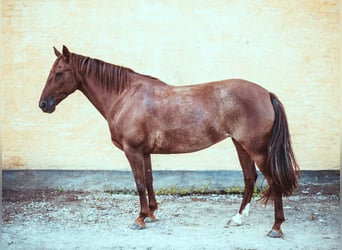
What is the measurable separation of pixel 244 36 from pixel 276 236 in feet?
10.7

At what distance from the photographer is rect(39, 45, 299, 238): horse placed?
15.2ft

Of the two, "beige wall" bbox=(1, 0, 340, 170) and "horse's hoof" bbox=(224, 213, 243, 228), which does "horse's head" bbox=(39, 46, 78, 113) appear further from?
"horse's hoof" bbox=(224, 213, 243, 228)

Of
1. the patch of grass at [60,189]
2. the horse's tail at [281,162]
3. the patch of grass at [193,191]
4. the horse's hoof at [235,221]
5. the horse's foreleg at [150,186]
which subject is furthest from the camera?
the patch of grass at [60,189]

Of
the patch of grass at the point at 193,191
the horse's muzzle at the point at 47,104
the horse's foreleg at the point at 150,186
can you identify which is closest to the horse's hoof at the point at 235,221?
the horse's foreleg at the point at 150,186

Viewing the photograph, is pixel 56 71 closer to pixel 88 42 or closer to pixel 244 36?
pixel 88 42

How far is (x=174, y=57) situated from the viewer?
6.95 m

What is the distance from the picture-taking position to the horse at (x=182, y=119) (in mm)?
4621

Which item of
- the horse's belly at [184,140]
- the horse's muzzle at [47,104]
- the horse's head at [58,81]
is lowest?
the horse's belly at [184,140]

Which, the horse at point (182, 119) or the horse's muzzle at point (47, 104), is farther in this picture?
the horse's muzzle at point (47, 104)

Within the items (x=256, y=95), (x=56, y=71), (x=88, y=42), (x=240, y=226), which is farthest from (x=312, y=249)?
(x=88, y=42)

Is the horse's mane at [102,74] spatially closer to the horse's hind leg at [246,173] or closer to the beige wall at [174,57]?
the horse's hind leg at [246,173]

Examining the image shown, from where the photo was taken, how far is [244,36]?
691 centimetres

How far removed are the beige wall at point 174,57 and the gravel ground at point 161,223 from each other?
0.67 meters

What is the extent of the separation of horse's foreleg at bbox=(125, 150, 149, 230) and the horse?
10mm
